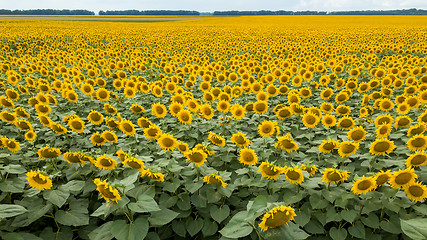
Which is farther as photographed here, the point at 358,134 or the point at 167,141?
the point at 358,134

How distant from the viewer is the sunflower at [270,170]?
2.67 meters

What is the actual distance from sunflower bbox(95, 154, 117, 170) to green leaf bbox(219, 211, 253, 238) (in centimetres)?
158

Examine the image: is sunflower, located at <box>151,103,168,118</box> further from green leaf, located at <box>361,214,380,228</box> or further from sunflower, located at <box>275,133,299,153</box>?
green leaf, located at <box>361,214,380,228</box>

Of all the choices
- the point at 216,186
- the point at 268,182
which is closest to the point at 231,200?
the point at 216,186

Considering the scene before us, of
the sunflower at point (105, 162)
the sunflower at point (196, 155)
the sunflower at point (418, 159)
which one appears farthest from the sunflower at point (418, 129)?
the sunflower at point (105, 162)

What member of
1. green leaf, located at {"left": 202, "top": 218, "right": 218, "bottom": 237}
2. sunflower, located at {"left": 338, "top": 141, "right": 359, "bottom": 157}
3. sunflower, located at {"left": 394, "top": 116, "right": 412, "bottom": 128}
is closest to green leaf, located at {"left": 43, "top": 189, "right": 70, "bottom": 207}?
green leaf, located at {"left": 202, "top": 218, "right": 218, "bottom": 237}

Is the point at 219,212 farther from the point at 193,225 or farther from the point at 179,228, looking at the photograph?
the point at 179,228

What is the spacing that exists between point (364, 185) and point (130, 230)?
225 cm

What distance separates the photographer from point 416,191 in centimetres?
237

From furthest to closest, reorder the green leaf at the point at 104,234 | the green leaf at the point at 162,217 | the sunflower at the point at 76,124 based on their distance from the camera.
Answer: the sunflower at the point at 76,124 → the green leaf at the point at 162,217 → the green leaf at the point at 104,234

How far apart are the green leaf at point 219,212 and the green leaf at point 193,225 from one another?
0.20 meters

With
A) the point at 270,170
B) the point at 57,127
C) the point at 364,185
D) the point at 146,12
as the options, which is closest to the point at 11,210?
the point at 57,127

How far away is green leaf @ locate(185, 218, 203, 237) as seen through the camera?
8.86 ft

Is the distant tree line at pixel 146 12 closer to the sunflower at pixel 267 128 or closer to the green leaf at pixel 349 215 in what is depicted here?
the sunflower at pixel 267 128
